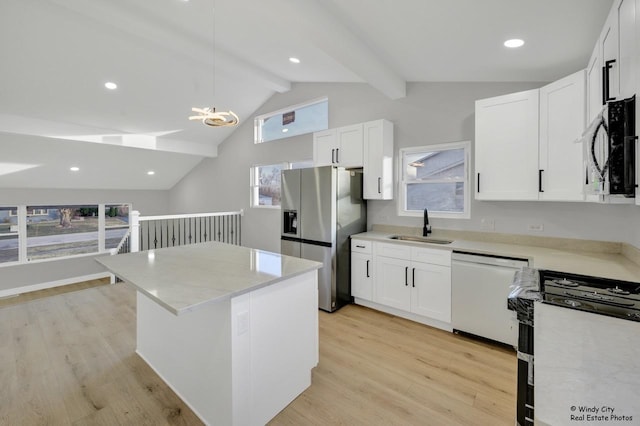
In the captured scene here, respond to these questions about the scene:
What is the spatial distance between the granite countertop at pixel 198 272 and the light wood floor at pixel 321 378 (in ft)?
3.03

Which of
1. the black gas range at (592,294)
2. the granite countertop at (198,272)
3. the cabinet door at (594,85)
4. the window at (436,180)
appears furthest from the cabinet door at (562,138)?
the granite countertop at (198,272)

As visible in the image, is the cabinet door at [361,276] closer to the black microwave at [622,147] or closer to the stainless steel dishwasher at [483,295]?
the stainless steel dishwasher at [483,295]

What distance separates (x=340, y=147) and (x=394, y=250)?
161cm

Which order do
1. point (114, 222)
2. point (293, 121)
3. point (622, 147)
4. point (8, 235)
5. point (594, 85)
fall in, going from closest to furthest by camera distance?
1. point (622, 147)
2. point (594, 85)
3. point (293, 121)
4. point (8, 235)
5. point (114, 222)

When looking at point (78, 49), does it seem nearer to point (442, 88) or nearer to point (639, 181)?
point (442, 88)

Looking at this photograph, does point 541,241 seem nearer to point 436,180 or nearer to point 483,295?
point 483,295

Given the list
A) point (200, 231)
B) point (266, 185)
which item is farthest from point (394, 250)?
point (200, 231)

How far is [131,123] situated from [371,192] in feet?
15.7

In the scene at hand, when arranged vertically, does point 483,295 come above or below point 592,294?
below

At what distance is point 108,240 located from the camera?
8.09m

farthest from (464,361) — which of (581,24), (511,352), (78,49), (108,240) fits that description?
(108,240)

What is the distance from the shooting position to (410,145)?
12.3 ft

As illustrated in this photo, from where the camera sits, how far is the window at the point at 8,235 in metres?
6.52

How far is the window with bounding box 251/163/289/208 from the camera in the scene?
564 centimetres
